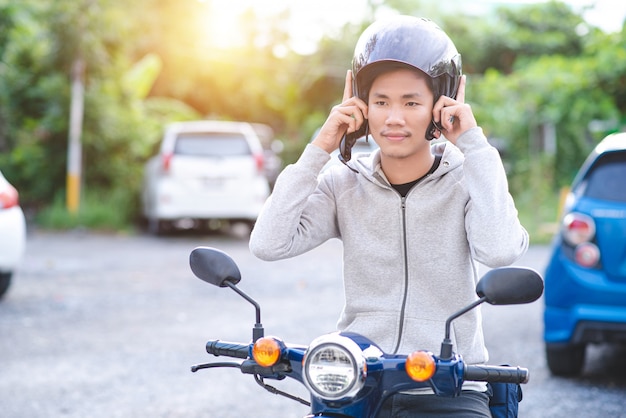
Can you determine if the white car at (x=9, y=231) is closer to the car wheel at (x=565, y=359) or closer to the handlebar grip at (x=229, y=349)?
the car wheel at (x=565, y=359)

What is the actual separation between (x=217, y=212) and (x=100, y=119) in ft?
13.2

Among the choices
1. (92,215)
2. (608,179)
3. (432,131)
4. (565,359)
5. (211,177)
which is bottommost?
(92,215)

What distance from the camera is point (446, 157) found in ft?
9.16

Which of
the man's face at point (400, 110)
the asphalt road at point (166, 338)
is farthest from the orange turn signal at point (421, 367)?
the asphalt road at point (166, 338)

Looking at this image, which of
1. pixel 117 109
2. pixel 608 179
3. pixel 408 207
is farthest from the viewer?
pixel 117 109

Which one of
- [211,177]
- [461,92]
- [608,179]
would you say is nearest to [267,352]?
[461,92]

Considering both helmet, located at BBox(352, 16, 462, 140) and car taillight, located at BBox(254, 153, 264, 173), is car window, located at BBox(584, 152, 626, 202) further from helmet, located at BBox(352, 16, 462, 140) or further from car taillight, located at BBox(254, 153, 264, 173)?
car taillight, located at BBox(254, 153, 264, 173)

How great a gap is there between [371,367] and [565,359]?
4.25 metres

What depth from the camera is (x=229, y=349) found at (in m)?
2.50

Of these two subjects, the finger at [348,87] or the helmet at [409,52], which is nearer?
the helmet at [409,52]

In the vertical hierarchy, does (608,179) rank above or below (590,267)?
above

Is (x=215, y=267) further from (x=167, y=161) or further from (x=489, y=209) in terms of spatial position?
(x=167, y=161)

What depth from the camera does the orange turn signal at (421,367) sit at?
2119 millimetres

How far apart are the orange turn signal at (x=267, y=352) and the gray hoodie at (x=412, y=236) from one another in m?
0.42
